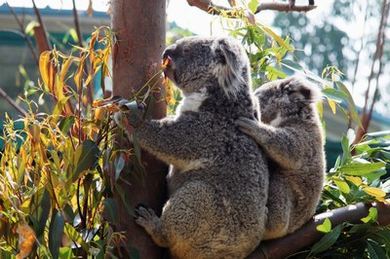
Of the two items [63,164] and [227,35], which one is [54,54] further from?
[227,35]

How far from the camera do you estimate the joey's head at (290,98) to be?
3266mm

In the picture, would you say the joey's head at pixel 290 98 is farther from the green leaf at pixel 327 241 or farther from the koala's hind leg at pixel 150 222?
the koala's hind leg at pixel 150 222

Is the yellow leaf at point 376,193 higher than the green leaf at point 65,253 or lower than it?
lower

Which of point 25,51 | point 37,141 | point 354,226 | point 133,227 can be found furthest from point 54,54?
point 25,51

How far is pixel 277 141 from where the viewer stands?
116 inches

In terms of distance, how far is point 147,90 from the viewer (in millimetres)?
2645

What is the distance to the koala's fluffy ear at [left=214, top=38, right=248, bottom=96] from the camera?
295cm

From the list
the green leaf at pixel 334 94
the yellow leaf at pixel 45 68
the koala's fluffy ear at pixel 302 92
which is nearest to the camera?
the yellow leaf at pixel 45 68

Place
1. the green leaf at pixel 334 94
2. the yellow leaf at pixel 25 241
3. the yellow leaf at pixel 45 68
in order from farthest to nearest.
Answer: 1. the green leaf at pixel 334 94
2. the yellow leaf at pixel 45 68
3. the yellow leaf at pixel 25 241

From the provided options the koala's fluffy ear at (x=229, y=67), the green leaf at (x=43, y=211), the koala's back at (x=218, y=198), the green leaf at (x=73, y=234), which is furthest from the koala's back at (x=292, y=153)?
the green leaf at (x=43, y=211)

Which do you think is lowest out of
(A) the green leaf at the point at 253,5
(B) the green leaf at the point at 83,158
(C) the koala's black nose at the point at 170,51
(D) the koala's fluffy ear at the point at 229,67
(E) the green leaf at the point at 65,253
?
(E) the green leaf at the point at 65,253

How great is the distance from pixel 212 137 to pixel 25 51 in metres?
4.12

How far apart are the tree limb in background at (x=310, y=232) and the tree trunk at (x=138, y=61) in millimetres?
408

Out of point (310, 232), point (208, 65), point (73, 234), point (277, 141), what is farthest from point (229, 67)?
point (73, 234)
